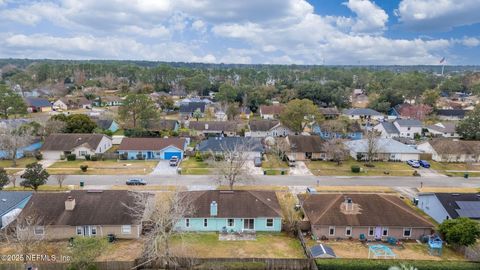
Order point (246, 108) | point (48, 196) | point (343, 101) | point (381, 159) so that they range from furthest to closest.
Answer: point (343, 101) < point (246, 108) < point (381, 159) < point (48, 196)

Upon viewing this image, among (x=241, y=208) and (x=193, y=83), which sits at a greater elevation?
(x=193, y=83)

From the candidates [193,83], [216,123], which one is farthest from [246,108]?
[193,83]

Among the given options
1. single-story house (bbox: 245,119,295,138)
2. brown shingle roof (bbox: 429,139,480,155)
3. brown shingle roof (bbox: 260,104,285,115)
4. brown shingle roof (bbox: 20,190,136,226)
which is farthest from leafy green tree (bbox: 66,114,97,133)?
brown shingle roof (bbox: 429,139,480,155)

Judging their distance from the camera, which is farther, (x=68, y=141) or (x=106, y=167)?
(x=68, y=141)

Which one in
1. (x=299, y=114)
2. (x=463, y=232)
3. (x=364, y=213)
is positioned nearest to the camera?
(x=463, y=232)

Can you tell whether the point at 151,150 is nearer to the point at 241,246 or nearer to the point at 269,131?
the point at 269,131

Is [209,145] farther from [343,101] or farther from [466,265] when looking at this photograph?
[343,101]

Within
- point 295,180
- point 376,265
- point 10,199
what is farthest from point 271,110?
point 376,265
